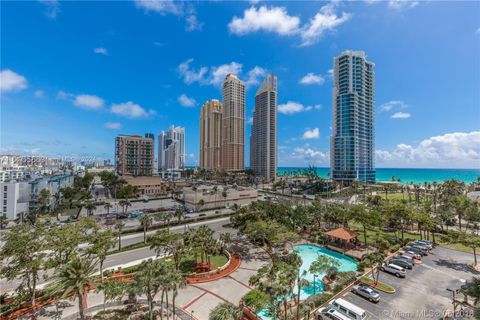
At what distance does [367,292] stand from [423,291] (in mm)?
6925

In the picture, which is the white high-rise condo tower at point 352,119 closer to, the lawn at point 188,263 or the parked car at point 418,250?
the parked car at point 418,250

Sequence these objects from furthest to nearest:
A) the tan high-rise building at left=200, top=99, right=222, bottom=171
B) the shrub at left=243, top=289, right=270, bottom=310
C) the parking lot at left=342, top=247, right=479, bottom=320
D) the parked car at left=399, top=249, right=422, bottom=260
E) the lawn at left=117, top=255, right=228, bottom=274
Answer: the tan high-rise building at left=200, top=99, right=222, bottom=171
the parked car at left=399, top=249, right=422, bottom=260
the lawn at left=117, top=255, right=228, bottom=274
the parking lot at left=342, top=247, right=479, bottom=320
the shrub at left=243, top=289, right=270, bottom=310

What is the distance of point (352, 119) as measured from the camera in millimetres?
113125

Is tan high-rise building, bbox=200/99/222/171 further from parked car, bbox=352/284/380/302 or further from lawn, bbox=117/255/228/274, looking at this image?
parked car, bbox=352/284/380/302

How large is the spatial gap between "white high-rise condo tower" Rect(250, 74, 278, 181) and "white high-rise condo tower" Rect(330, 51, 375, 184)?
4140 cm

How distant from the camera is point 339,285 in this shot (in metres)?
24.2

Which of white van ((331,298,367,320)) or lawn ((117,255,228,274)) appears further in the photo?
lawn ((117,255,228,274))

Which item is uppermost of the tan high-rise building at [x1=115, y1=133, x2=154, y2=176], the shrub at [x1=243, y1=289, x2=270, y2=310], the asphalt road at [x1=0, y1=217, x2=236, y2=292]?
the tan high-rise building at [x1=115, y1=133, x2=154, y2=176]

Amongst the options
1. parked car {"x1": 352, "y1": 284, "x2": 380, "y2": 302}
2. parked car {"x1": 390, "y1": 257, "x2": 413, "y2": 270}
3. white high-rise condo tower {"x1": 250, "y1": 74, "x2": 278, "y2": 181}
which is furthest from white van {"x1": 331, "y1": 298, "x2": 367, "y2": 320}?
white high-rise condo tower {"x1": 250, "y1": 74, "x2": 278, "y2": 181}

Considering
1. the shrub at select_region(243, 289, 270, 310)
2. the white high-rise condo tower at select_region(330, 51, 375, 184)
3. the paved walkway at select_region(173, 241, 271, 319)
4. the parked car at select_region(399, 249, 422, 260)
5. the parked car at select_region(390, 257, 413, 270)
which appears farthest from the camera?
the white high-rise condo tower at select_region(330, 51, 375, 184)

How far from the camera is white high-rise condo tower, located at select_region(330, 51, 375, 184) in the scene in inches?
4488

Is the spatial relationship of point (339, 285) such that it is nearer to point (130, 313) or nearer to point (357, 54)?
point (130, 313)

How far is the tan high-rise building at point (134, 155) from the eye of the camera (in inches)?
4601

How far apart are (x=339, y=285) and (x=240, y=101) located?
14781cm
